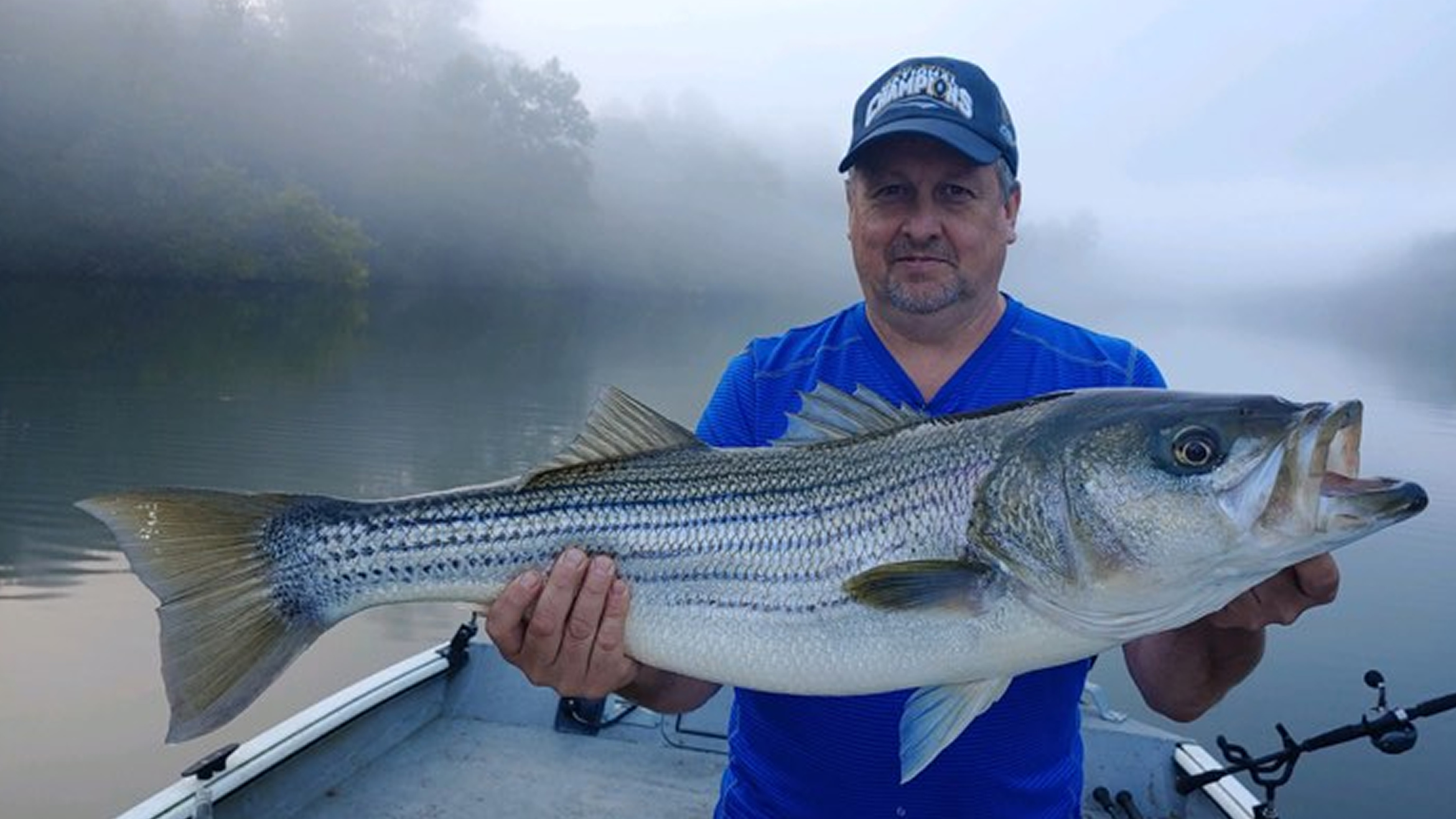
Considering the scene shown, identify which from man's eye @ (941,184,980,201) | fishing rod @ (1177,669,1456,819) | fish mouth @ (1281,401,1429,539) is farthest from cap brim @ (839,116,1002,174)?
fishing rod @ (1177,669,1456,819)

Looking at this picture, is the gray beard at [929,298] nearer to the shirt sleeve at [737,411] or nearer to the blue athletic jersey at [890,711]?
the blue athletic jersey at [890,711]

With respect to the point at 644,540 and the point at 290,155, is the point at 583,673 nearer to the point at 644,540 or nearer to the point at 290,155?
the point at 644,540

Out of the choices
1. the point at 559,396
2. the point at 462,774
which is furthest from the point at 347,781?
the point at 559,396

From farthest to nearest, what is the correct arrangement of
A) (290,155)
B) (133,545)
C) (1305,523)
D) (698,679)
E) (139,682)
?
(290,155), (139,682), (698,679), (133,545), (1305,523)

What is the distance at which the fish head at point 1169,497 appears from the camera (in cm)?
271

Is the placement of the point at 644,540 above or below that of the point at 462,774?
above

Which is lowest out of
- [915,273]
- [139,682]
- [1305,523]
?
[139,682]

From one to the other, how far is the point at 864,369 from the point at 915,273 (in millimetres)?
386

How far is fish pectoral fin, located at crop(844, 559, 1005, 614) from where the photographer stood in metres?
2.97

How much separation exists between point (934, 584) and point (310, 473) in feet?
68.3

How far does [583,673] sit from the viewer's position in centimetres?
334

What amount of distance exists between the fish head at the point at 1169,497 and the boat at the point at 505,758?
342 cm

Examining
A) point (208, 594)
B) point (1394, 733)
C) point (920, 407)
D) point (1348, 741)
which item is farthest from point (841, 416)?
point (1348, 741)

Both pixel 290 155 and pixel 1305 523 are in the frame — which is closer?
pixel 1305 523
